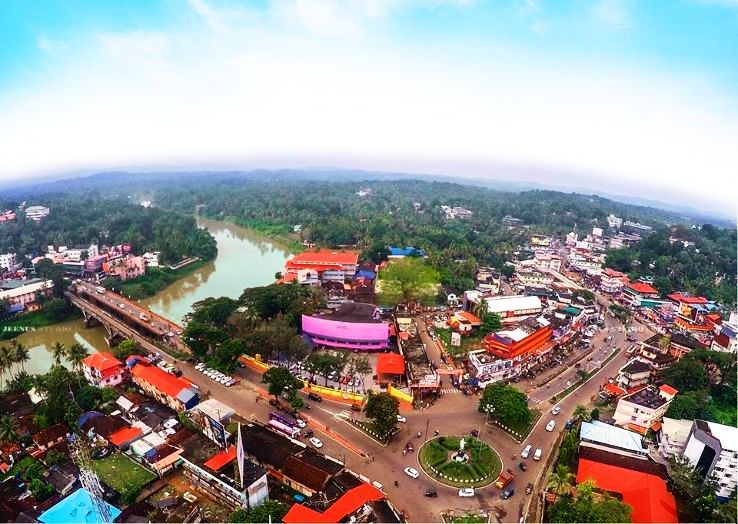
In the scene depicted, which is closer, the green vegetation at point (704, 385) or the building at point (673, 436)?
the building at point (673, 436)

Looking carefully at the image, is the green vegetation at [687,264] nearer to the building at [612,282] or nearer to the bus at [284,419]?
the building at [612,282]

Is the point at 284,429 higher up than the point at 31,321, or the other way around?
the point at 284,429

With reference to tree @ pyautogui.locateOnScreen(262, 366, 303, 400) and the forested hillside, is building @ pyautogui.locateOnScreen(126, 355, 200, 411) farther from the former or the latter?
the forested hillside

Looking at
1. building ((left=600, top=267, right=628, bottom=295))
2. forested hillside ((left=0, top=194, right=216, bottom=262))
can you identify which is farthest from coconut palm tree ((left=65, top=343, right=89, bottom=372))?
building ((left=600, top=267, right=628, bottom=295))

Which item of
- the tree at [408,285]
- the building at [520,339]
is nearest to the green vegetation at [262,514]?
the building at [520,339]

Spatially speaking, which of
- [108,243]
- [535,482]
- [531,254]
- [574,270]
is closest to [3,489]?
[535,482]

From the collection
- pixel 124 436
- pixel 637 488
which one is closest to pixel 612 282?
pixel 637 488

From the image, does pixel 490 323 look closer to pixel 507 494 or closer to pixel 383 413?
pixel 383 413
